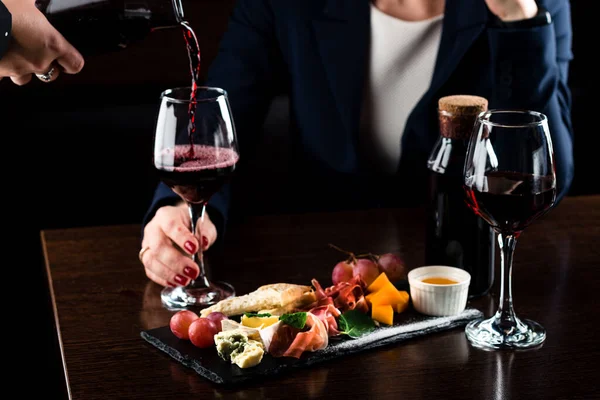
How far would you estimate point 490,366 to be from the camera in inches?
38.9

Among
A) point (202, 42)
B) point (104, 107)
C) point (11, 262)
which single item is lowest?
point (11, 262)

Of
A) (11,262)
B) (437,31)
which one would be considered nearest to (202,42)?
(11,262)

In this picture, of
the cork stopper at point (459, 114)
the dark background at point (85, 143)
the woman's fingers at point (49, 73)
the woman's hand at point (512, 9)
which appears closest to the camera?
the cork stopper at point (459, 114)

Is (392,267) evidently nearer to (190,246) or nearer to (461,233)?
(461,233)

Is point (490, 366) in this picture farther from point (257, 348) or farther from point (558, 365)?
point (257, 348)

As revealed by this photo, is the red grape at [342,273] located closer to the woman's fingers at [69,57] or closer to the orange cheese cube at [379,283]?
the orange cheese cube at [379,283]

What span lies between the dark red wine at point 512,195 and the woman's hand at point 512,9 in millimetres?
748

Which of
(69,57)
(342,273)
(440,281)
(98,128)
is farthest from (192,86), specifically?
(98,128)

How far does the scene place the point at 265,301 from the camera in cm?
110

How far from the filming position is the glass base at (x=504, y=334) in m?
1.04

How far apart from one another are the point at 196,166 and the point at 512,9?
2.71ft

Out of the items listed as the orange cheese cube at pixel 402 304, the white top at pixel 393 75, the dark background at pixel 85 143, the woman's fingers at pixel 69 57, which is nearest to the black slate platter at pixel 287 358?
the orange cheese cube at pixel 402 304

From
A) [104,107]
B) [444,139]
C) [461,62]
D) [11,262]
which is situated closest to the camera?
[444,139]

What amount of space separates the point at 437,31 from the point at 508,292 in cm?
105
